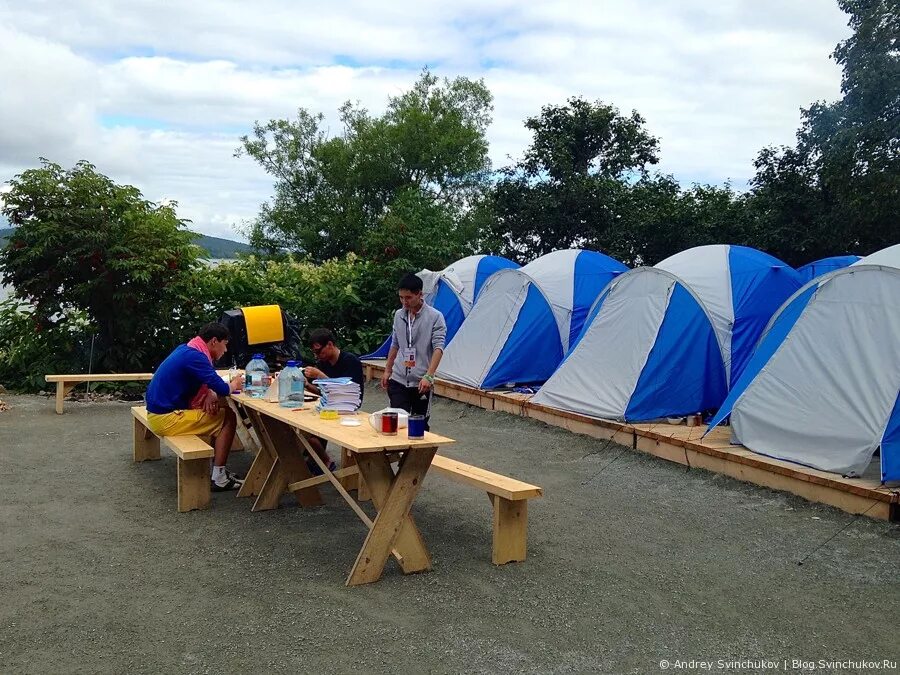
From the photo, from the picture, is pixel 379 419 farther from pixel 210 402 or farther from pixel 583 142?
pixel 583 142

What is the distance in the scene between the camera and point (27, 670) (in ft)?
10.2

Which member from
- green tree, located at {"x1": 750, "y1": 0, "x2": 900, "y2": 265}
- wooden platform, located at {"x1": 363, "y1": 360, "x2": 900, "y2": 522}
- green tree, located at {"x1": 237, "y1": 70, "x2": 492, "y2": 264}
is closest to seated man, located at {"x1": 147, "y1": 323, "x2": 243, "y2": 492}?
wooden platform, located at {"x1": 363, "y1": 360, "x2": 900, "y2": 522}

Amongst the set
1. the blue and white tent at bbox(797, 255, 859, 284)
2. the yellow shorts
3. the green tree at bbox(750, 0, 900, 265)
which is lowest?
the yellow shorts

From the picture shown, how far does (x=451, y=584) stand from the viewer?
4.04 meters

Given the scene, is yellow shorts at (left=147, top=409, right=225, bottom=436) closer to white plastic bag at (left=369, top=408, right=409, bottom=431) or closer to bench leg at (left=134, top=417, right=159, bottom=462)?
bench leg at (left=134, top=417, right=159, bottom=462)

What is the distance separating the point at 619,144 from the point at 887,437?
18.2 m

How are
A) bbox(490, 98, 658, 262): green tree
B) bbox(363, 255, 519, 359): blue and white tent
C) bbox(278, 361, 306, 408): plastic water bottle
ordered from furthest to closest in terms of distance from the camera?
1. bbox(490, 98, 658, 262): green tree
2. bbox(363, 255, 519, 359): blue and white tent
3. bbox(278, 361, 306, 408): plastic water bottle

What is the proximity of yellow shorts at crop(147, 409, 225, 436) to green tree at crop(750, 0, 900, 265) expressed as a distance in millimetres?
13725

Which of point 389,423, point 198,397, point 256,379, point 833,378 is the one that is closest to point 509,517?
point 389,423

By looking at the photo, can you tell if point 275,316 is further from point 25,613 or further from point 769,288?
point 769,288

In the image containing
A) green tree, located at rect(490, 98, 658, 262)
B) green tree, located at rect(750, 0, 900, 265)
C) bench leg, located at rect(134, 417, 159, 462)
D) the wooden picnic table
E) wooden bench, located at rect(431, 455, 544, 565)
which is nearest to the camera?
the wooden picnic table

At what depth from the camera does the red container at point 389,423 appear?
413 cm

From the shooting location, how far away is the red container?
13.6 ft

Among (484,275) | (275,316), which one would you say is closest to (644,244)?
(484,275)
